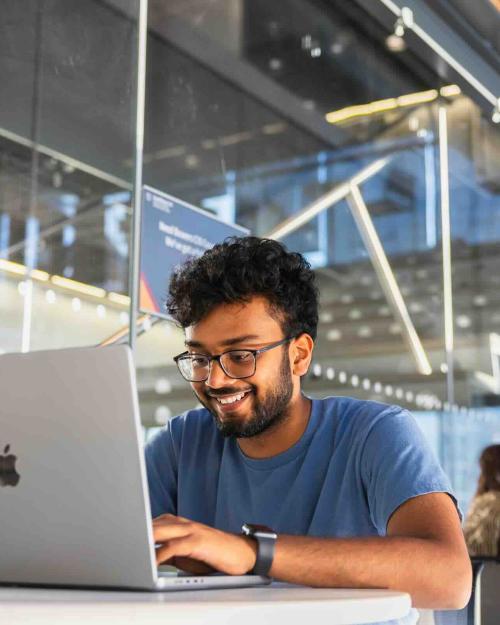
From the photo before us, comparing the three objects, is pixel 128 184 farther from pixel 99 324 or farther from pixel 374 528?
pixel 374 528

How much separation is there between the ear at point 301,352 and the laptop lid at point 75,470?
0.73 m

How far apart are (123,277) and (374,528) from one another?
8.44 ft

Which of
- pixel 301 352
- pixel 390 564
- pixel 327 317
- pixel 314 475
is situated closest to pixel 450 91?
pixel 327 317

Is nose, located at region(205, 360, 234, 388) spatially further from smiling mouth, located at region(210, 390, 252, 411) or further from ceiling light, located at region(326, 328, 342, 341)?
ceiling light, located at region(326, 328, 342, 341)

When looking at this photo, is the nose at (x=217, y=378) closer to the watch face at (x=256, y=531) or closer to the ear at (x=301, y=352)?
the ear at (x=301, y=352)

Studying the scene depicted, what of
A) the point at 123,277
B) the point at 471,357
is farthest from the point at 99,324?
the point at 471,357

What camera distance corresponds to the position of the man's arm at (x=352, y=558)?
49.7 inches

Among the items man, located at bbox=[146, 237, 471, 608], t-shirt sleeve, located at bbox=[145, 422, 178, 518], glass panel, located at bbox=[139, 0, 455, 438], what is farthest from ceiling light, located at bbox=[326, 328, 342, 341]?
t-shirt sleeve, located at bbox=[145, 422, 178, 518]

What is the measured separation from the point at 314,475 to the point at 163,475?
34 cm

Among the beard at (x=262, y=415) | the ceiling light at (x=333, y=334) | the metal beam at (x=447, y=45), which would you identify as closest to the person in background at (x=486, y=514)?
the ceiling light at (x=333, y=334)

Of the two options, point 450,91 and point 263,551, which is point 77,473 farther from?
point 450,91

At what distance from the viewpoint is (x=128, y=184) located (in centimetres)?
420

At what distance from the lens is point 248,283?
1.83 metres

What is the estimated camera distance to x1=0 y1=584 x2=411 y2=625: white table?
977mm
